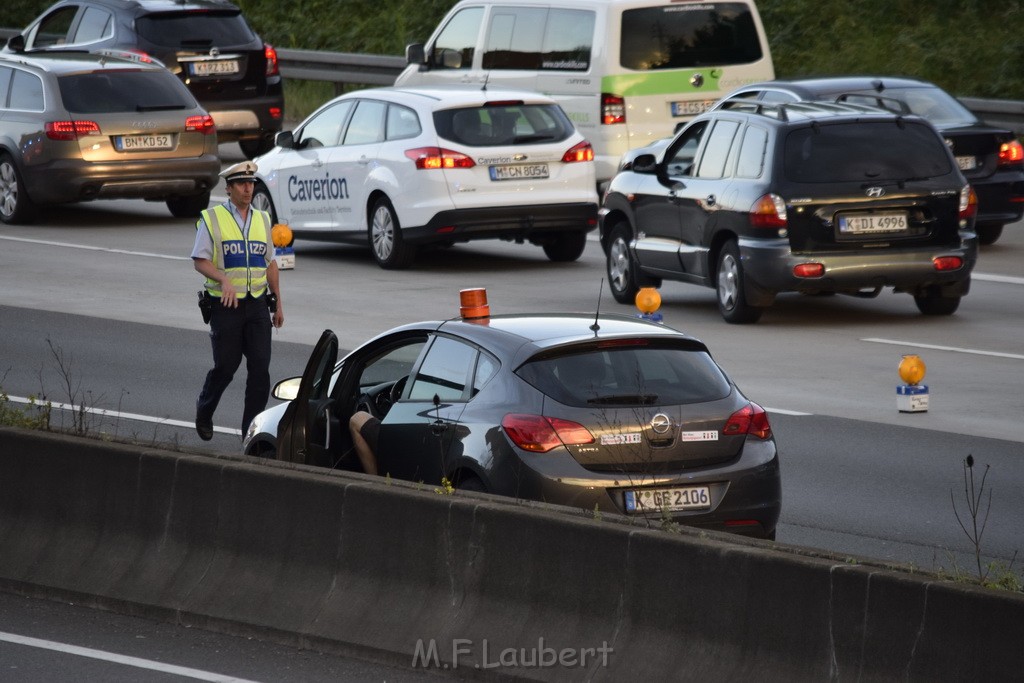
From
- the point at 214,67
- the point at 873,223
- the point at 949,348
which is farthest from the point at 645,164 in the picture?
the point at 214,67

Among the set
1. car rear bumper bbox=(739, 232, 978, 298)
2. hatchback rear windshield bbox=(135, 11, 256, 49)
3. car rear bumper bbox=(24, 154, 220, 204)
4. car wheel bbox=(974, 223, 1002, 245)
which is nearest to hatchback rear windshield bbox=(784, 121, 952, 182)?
car rear bumper bbox=(739, 232, 978, 298)

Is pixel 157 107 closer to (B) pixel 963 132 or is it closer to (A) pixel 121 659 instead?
(B) pixel 963 132

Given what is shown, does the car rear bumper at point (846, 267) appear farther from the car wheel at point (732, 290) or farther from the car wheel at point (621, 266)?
the car wheel at point (621, 266)

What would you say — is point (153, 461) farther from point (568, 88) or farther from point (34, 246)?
point (568, 88)

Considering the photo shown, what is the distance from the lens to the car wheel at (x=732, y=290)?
1673cm

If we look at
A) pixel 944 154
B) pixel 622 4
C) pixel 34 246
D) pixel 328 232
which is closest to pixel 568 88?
pixel 622 4

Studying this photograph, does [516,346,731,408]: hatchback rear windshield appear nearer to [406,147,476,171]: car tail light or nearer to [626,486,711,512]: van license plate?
[626,486,711,512]: van license plate

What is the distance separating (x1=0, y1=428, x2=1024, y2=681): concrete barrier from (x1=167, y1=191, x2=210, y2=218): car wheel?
15348mm

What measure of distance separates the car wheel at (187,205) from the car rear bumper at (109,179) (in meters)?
1.03

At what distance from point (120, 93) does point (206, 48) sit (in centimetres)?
498

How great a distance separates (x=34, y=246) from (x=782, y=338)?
9.29 meters

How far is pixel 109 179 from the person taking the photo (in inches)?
891

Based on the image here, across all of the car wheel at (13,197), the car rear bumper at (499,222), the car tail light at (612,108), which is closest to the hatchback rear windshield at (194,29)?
the car wheel at (13,197)

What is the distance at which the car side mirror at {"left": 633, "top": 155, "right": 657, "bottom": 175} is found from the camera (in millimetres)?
18047
